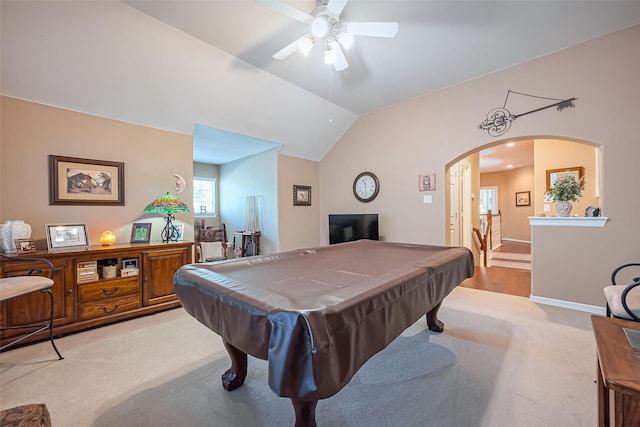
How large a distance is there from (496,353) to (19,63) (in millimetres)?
4820

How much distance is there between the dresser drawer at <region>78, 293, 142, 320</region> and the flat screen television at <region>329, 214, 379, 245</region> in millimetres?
3219

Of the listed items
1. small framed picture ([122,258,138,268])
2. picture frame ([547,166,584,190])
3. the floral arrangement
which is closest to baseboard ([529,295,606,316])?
the floral arrangement

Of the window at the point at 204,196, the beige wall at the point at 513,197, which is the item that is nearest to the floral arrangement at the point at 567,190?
the window at the point at 204,196

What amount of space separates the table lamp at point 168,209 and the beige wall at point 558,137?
335cm

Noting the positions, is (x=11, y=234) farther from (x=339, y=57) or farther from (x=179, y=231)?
(x=339, y=57)

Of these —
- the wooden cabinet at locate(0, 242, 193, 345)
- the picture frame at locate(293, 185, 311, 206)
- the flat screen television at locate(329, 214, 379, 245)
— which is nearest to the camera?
the wooden cabinet at locate(0, 242, 193, 345)

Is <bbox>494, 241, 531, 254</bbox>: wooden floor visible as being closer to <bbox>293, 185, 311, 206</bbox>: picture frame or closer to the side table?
<bbox>293, 185, 311, 206</bbox>: picture frame

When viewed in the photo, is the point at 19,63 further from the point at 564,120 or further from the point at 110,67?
the point at 564,120

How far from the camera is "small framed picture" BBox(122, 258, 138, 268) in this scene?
2768 mm

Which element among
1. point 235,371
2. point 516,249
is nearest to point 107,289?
point 235,371

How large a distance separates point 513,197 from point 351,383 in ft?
35.4

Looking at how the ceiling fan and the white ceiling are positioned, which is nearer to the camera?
the ceiling fan

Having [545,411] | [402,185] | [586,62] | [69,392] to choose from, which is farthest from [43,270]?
[586,62]

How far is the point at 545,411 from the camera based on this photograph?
1.43 metres
